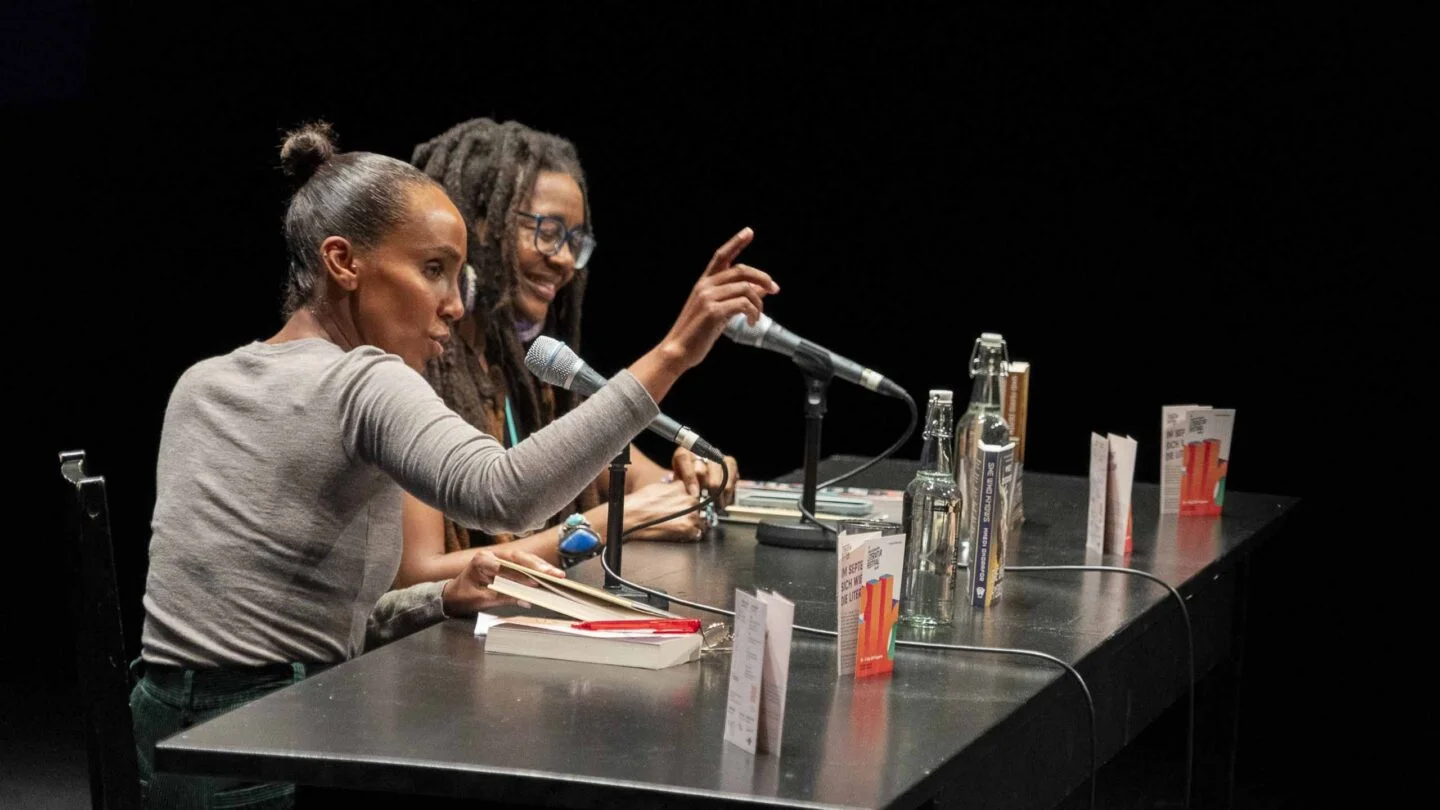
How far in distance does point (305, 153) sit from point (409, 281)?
0.84ft

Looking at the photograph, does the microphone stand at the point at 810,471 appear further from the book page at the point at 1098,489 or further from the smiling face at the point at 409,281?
the smiling face at the point at 409,281

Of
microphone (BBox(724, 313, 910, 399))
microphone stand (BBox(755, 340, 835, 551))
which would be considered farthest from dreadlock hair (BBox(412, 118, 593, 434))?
microphone (BBox(724, 313, 910, 399))

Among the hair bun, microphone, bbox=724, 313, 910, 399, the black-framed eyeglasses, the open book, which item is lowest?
the open book

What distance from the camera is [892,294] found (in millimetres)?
4383

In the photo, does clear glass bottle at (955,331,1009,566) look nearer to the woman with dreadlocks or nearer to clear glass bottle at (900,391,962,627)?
clear glass bottle at (900,391,962,627)

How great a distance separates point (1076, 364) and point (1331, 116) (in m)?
0.84

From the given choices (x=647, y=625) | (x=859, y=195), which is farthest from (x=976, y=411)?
(x=859, y=195)

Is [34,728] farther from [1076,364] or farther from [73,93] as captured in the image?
[1076,364]

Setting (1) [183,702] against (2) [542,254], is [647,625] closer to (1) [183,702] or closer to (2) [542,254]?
(1) [183,702]

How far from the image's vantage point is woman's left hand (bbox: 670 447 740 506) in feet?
8.79

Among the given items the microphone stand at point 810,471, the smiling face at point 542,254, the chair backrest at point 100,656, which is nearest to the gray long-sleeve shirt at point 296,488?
the chair backrest at point 100,656

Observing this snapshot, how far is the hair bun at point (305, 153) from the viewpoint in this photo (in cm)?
216

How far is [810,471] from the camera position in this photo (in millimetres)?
2584

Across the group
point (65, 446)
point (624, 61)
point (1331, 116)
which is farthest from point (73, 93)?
point (1331, 116)
